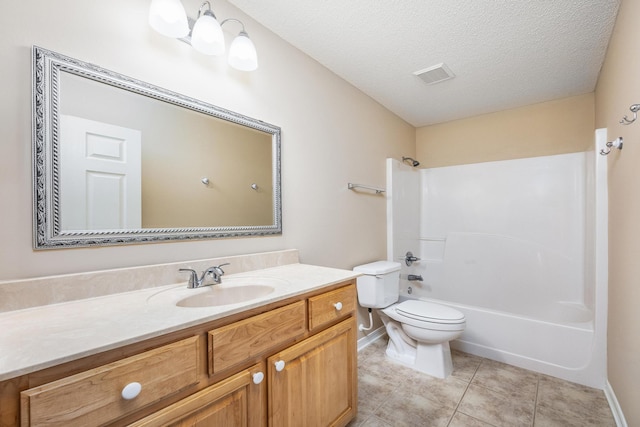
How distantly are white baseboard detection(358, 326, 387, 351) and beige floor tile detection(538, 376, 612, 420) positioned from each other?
1155 millimetres

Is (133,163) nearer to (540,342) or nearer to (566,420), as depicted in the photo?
(566,420)

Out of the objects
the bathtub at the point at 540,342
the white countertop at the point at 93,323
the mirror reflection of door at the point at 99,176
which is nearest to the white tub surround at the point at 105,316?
the white countertop at the point at 93,323

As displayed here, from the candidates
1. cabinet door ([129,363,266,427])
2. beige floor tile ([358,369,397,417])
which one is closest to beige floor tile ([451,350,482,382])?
beige floor tile ([358,369,397,417])

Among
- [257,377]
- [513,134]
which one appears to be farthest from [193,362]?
[513,134]

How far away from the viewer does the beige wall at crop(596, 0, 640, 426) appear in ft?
4.05

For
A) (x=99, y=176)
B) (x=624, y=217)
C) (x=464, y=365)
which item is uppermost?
(x=99, y=176)

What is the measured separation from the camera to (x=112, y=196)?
1.09 meters

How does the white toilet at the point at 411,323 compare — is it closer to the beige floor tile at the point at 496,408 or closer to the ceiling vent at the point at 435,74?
the beige floor tile at the point at 496,408

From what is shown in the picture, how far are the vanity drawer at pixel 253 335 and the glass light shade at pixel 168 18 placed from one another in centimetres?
119

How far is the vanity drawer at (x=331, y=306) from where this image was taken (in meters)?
1.20

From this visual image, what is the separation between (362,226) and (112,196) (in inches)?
69.1

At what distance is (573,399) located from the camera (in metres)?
1.74

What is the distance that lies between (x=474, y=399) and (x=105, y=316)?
6.64ft

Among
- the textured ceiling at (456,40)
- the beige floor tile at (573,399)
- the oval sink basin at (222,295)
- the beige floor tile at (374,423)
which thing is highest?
the textured ceiling at (456,40)
